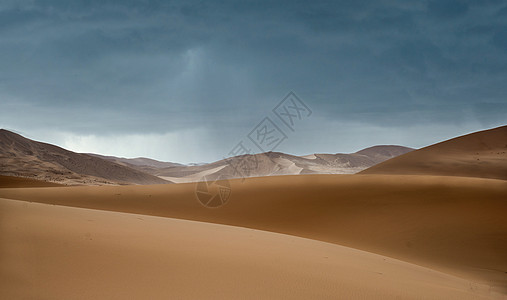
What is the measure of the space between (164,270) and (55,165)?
57808 mm

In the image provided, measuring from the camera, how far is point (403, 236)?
10.9m

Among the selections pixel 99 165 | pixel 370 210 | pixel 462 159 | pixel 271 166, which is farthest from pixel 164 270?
pixel 271 166

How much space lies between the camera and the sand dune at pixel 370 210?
970 cm

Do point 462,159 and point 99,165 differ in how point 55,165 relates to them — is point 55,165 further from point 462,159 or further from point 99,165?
point 462,159

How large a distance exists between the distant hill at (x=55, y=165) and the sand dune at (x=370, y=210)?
29.6 metres

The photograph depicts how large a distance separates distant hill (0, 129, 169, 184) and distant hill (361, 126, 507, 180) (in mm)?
37504

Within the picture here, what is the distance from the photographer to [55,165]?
176 ft

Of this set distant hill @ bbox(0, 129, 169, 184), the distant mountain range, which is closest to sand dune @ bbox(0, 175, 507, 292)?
the distant mountain range

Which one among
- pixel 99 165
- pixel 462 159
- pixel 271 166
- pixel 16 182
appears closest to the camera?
pixel 16 182

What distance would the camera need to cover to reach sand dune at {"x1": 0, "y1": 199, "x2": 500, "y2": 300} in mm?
3168

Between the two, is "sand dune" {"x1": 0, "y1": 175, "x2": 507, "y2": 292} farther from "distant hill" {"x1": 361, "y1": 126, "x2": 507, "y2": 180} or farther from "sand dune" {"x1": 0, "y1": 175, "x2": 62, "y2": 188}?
"distant hill" {"x1": 361, "y1": 126, "x2": 507, "y2": 180}

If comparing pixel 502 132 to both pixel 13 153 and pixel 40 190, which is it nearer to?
pixel 40 190

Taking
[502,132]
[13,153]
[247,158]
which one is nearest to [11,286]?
[502,132]

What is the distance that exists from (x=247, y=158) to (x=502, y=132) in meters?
77.0
